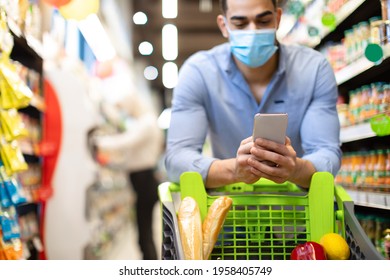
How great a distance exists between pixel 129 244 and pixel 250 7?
6.68 meters

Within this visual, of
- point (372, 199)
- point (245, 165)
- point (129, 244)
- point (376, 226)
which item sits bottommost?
point (129, 244)

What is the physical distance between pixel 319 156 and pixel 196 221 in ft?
1.53

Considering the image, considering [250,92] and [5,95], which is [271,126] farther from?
[5,95]

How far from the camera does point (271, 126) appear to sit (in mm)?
1603

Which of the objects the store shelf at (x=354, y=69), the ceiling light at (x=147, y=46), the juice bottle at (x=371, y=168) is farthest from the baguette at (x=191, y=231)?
the ceiling light at (x=147, y=46)

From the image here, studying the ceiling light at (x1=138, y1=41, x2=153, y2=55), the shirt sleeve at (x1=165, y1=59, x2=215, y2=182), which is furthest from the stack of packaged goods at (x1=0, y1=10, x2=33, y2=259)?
the ceiling light at (x1=138, y1=41, x2=153, y2=55)

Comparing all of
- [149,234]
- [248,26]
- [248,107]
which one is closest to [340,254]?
[248,107]

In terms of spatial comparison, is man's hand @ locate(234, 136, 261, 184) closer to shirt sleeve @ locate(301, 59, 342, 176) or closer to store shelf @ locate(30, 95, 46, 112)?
shirt sleeve @ locate(301, 59, 342, 176)

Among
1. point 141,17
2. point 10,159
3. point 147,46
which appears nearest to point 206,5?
point 141,17

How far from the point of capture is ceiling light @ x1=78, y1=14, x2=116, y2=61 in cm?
636

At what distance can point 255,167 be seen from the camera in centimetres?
176

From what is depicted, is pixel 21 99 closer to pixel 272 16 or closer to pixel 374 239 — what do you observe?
pixel 272 16
